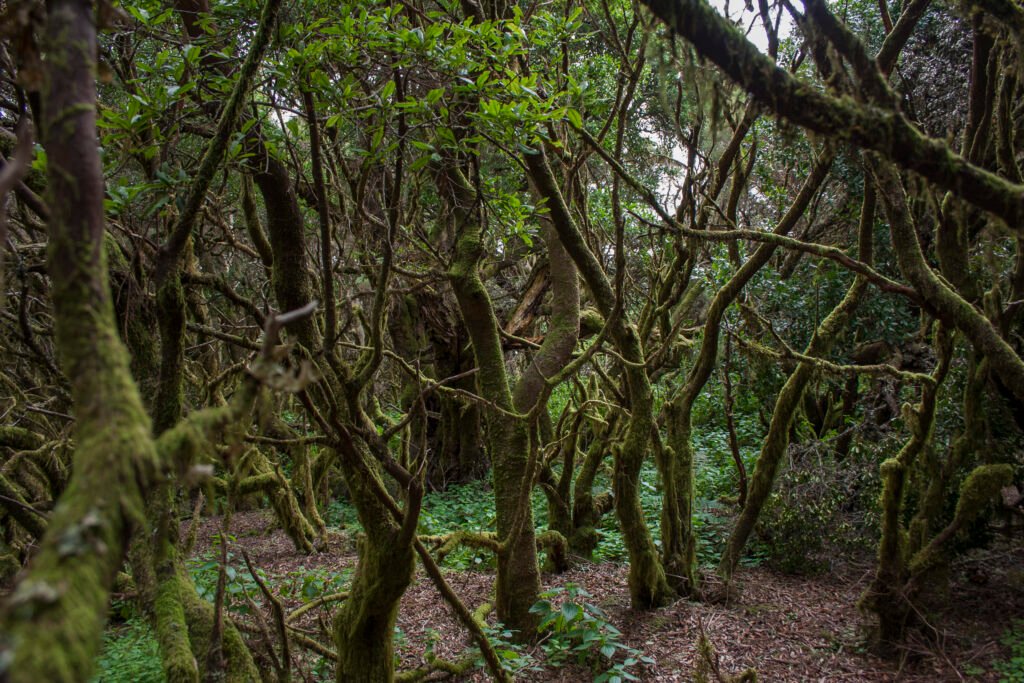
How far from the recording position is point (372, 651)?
355 centimetres

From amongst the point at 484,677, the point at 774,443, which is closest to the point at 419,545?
the point at 484,677

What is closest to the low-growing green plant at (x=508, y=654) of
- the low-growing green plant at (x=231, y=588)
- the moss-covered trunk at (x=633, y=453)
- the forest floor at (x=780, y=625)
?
the forest floor at (x=780, y=625)

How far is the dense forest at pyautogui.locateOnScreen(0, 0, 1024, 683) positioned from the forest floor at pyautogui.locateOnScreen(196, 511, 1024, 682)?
35 millimetres

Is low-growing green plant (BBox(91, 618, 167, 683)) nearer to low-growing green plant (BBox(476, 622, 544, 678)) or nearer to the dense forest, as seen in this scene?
the dense forest

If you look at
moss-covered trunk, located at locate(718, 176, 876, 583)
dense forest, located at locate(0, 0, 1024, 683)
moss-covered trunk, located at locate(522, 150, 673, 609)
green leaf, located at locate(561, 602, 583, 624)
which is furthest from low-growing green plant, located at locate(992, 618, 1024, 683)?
green leaf, located at locate(561, 602, 583, 624)

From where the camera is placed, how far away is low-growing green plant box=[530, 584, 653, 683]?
4434mm

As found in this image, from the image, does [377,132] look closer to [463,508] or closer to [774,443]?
[774,443]

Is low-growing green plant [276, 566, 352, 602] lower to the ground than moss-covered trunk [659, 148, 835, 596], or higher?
lower

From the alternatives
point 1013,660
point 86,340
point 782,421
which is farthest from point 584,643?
point 86,340

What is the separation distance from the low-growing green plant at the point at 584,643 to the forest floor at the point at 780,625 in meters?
0.09

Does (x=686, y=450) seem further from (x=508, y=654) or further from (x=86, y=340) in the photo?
(x=86, y=340)

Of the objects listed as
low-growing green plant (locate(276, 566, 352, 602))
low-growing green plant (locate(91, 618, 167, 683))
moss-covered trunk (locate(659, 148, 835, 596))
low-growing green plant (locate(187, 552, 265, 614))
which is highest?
moss-covered trunk (locate(659, 148, 835, 596))

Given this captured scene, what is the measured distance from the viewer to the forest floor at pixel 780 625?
4.54m

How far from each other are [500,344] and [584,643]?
7.58 feet
